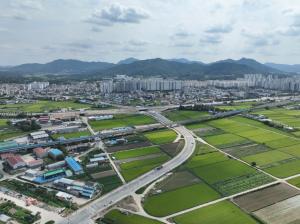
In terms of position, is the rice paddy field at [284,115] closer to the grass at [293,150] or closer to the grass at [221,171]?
the grass at [293,150]

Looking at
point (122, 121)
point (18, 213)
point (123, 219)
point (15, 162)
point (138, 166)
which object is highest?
point (122, 121)

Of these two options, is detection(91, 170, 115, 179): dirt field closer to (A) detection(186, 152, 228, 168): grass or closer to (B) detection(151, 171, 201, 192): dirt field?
(B) detection(151, 171, 201, 192): dirt field

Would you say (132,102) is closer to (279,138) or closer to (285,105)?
(285,105)

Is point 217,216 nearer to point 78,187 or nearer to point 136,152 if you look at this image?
point 78,187

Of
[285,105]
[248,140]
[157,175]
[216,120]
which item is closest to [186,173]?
[157,175]

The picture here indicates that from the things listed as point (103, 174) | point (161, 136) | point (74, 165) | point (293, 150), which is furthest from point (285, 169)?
point (74, 165)
